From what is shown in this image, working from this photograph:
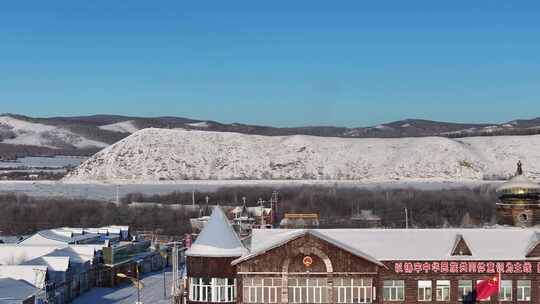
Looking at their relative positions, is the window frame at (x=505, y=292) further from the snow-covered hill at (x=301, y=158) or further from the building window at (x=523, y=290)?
the snow-covered hill at (x=301, y=158)

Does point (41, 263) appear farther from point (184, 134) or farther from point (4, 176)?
point (184, 134)

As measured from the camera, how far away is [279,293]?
39.5m

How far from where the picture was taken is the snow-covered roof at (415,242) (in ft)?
130

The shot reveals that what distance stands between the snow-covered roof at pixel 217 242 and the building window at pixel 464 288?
9368mm

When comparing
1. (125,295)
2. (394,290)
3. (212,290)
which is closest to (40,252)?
(125,295)

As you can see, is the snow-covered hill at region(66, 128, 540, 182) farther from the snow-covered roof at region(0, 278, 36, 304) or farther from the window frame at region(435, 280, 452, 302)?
the window frame at region(435, 280, 452, 302)

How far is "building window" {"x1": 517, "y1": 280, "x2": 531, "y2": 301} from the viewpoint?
39.7 m

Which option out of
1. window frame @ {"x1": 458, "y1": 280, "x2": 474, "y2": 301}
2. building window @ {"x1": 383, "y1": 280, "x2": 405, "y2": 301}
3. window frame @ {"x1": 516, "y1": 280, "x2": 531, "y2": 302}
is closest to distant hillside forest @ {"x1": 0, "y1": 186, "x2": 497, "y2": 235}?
window frame @ {"x1": 516, "y1": 280, "x2": 531, "y2": 302}

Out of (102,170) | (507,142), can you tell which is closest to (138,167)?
(102,170)

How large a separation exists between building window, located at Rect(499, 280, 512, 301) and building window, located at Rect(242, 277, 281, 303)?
9539 mm

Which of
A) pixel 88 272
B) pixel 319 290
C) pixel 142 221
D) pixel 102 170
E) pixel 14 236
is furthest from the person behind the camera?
pixel 102 170

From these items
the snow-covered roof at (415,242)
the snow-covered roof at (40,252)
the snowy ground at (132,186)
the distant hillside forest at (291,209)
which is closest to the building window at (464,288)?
the snow-covered roof at (415,242)

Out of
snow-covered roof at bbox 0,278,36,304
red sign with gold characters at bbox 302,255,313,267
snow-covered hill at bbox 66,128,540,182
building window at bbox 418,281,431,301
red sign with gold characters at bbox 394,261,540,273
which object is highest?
snow-covered hill at bbox 66,128,540,182

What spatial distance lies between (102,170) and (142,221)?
253ft
